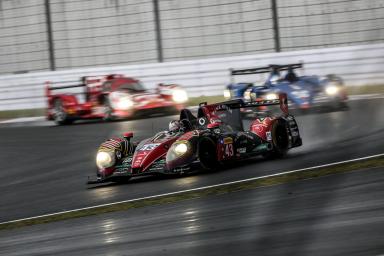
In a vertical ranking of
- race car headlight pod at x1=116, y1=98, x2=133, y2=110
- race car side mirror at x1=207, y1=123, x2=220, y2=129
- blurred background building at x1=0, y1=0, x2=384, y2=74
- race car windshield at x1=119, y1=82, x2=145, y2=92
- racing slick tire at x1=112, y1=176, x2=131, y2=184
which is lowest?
racing slick tire at x1=112, y1=176, x2=131, y2=184

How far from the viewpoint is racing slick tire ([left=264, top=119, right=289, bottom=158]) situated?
1141cm

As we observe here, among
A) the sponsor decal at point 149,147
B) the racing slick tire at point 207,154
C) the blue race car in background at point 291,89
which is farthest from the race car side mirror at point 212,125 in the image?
the blue race car in background at point 291,89

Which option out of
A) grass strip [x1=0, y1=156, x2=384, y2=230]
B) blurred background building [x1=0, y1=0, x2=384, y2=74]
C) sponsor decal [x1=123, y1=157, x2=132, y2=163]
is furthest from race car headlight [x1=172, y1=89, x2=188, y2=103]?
grass strip [x1=0, y1=156, x2=384, y2=230]

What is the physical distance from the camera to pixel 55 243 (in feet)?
23.1

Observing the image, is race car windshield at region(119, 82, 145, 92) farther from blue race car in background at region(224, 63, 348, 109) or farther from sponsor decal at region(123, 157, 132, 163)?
sponsor decal at region(123, 157, 132, 163)

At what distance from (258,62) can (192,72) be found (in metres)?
1.71

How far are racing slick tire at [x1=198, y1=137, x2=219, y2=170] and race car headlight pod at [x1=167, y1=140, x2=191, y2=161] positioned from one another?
207mm

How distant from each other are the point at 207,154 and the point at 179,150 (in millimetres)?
429

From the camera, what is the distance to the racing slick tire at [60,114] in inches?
790

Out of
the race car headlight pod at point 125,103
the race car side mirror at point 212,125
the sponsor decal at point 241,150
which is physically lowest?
the sponsor decal at point 241,150

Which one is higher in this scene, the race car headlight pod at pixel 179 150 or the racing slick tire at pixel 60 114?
the racing slick tire at pixel 60 114

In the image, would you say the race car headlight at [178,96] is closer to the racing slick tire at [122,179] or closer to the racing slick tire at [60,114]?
the racing slick tire at [60,114]

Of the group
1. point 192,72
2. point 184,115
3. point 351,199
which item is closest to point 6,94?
point 192,72

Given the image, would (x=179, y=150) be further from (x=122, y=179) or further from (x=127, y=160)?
(x=122, y=179)
